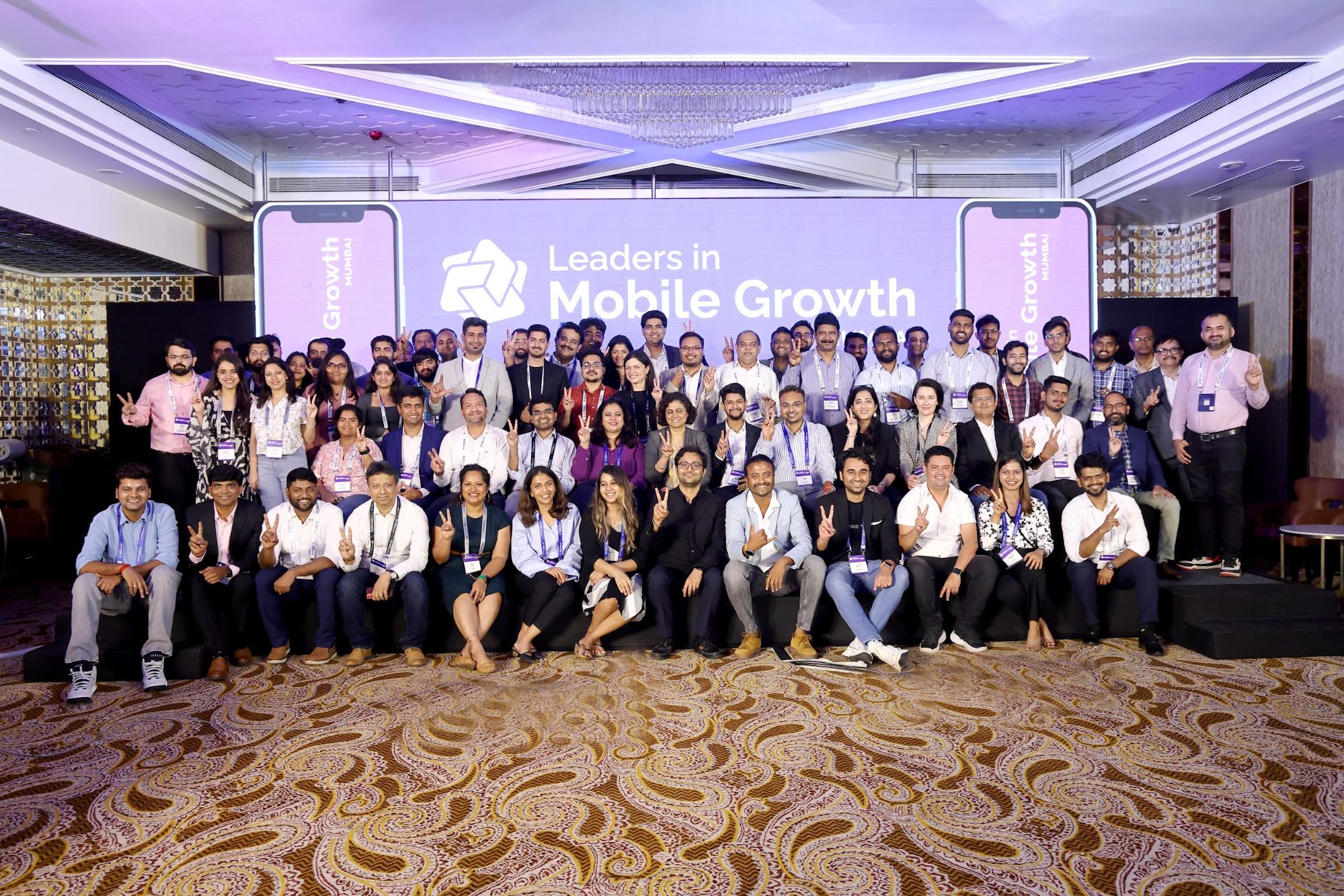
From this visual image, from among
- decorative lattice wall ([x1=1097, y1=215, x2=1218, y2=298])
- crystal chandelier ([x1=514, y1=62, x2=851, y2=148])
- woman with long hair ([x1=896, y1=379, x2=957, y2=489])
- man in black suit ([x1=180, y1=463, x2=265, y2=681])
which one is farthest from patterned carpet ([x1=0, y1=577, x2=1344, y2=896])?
decorative lattice wall ([x1=1097, y1=215, x2=1218, y2=298])

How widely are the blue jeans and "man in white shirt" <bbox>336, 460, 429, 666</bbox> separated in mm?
2049

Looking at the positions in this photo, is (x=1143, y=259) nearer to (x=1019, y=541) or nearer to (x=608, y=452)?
(x=1019, y=541)

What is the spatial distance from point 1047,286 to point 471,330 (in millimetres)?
4756

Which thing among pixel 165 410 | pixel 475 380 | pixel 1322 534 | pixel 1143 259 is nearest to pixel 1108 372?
pixel 1322 534

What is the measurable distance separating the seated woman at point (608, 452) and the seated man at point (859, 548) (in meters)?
1.17

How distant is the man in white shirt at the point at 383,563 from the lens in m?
4.48

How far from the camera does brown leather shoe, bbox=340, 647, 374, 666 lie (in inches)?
175

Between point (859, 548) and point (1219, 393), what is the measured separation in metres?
2.60

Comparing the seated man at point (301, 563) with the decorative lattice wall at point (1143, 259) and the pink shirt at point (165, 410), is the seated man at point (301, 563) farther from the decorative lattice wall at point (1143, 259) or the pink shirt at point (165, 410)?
the decorative lattice wall at point (1143, 259)

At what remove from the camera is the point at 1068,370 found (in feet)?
20.5

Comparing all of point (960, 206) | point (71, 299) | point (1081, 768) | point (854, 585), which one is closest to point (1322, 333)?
point (960, 206)

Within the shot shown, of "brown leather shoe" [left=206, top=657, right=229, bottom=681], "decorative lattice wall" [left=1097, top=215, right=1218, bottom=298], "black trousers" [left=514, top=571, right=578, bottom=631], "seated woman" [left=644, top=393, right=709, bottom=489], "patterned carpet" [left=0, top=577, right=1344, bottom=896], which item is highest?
"decorative lattice wall" [left=1097, top=215, right=1218, bottom=298]

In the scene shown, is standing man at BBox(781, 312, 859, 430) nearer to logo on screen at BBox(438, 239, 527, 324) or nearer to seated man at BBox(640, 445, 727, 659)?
seated man at BBox(640, 445, 727, 659)

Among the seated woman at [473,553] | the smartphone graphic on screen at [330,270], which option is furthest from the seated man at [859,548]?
the smartphone graphic on screen at [330,270]
